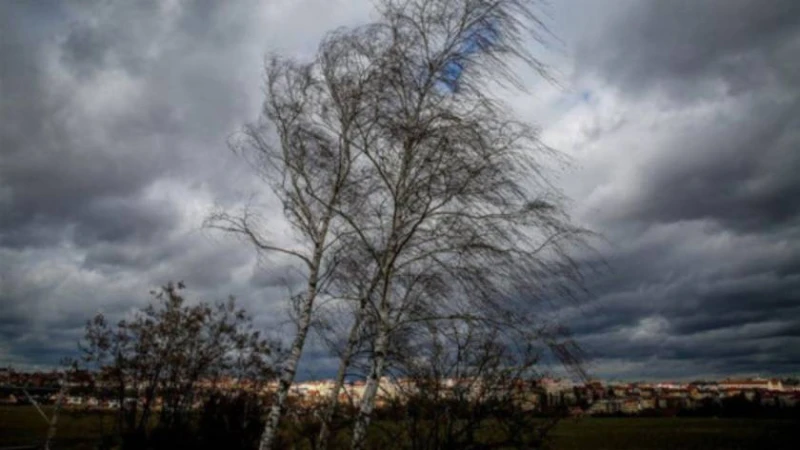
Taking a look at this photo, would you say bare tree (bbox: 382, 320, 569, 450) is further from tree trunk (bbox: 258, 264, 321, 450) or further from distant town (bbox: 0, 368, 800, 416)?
tree trunk (bbox: 258, 264, 321, 450)

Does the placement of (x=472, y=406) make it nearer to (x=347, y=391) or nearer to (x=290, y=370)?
(x=347, y=391)

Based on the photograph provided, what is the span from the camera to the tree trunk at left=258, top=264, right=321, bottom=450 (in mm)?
10137

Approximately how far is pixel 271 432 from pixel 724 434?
62.9 m

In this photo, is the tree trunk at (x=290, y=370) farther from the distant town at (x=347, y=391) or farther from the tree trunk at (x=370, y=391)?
the tree trunk at (x=370, y=391)

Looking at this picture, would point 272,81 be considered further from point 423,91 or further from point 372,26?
point 423,91

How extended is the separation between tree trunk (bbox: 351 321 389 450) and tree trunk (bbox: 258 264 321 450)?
3623 millimetres

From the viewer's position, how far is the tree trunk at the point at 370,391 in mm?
6156

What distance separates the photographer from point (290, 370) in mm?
10477

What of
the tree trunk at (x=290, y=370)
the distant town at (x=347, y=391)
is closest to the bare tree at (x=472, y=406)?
the distant town at (x=347, y=391)

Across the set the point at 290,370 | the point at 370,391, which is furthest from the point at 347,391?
the point at 290,370

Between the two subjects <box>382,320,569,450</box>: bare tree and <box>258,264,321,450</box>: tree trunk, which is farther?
<box>258,264,321,450</box>: tree trunk

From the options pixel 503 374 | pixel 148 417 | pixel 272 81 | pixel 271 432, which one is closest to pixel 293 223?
pixel 272 81

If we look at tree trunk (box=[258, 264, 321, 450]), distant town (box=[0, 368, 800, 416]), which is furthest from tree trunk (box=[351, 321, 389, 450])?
tree trunk (box=[258, 264, 321, 450])

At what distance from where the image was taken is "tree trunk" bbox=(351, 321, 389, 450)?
616cm
